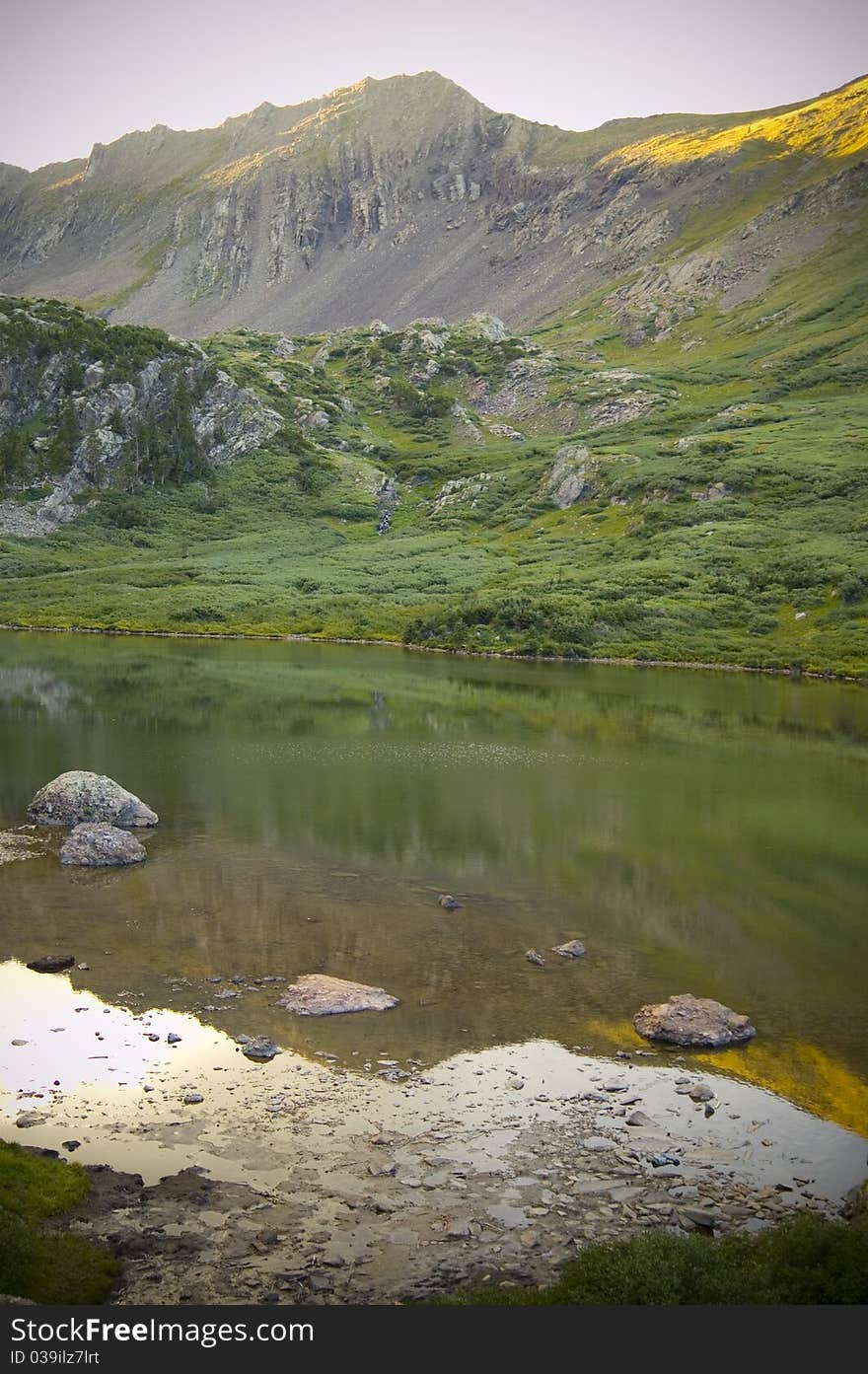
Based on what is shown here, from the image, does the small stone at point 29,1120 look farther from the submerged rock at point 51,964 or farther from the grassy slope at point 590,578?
the grassy slope at point 590,578

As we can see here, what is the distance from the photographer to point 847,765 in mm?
61625

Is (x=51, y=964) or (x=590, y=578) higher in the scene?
(x=590, y=578)

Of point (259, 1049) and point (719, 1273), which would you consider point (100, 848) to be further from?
point (719, 1273)

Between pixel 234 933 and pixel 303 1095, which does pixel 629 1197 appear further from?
pixel 234 933

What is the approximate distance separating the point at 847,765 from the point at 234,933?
4401 cm

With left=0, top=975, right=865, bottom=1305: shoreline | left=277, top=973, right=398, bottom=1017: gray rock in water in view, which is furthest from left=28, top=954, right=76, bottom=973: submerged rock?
left=277, top=973, right=398, bottom=1017: gray rock in water

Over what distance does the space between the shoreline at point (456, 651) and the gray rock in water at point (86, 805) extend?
85292mm

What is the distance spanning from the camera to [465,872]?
37531mm

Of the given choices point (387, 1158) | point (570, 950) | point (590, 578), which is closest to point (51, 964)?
point (387, 1158)

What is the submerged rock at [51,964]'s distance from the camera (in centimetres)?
2652

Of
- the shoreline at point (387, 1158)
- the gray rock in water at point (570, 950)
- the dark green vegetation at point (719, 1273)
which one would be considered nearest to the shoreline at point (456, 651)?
the gray rock in water at point (570, 950)

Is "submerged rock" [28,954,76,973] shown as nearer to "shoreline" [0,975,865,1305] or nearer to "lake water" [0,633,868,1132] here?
"lake water" [0,633,868,1132]

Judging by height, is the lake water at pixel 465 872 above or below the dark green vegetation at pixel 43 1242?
below

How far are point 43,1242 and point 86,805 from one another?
2816 centimetres
